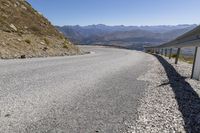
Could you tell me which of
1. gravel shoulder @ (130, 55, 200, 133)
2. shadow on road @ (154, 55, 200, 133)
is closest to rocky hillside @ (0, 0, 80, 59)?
shadow on road @ (154, 55, 200, 133)

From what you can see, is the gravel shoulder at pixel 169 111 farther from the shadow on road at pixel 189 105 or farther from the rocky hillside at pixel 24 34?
the rocky hillside at pixel 24 34

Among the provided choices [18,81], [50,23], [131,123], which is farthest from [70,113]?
[50,23]

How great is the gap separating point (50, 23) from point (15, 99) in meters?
35.5

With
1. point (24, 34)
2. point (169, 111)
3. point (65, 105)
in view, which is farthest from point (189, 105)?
point (24, 34)

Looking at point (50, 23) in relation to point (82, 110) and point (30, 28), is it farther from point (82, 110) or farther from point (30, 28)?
point (82, 110)

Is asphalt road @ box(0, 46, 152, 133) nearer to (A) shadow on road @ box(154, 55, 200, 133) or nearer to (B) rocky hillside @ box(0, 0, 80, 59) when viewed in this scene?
(A) shadow on road @ box(154, 55, 200, 133)

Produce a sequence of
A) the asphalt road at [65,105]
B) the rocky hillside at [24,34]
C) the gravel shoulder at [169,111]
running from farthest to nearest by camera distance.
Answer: the rocky hillside at [24,34]
the gravel shoulder at [169,111]
the asphalt road at [65,105]

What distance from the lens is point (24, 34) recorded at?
95.8ft

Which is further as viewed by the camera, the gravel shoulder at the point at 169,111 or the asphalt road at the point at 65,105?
the gravel shoulder at the point at 169,111

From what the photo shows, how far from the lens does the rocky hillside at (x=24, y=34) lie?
23489 millimetres

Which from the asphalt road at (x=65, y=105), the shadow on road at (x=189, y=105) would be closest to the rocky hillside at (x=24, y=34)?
the asphalt road at (x=65, y=105)

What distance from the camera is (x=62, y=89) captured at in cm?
917

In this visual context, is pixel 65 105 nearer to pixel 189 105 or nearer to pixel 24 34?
pixel 189 105

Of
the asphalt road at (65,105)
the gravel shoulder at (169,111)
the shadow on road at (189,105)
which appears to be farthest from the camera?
the shadow on road at (189,105)
